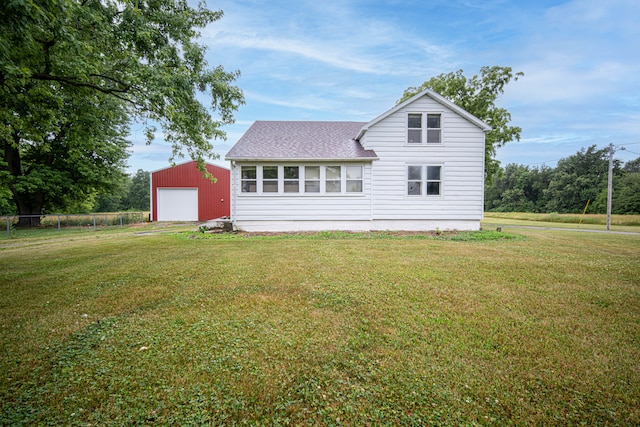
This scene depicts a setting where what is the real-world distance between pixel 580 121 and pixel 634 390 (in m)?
65.8

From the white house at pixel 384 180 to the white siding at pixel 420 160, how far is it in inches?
1.8

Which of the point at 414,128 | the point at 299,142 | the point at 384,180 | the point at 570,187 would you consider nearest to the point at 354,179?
the point at 384,180

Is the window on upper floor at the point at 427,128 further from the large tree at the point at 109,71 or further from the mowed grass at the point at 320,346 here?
the mowed grass at the point at 320,346

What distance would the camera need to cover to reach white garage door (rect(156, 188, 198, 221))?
21.7 m

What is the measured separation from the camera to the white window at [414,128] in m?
12.6

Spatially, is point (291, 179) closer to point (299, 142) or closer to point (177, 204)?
point (299, 142)

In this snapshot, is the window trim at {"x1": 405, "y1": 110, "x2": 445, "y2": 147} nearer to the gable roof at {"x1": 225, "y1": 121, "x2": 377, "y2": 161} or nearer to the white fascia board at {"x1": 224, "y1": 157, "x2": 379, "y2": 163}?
the gable roof at {"x1": 225, "y1": 121, "x2": 377, "y2": 161}

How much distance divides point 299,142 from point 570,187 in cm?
5748

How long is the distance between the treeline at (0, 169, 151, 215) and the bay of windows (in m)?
15.8

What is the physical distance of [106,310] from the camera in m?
3.87

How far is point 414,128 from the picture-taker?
12602mm

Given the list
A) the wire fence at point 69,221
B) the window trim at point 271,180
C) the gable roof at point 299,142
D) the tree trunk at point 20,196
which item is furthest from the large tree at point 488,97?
the tree trunk at point 20,196

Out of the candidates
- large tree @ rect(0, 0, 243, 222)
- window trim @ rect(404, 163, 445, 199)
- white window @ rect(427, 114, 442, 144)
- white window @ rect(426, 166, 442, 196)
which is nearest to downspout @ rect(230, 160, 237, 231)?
large tree @ rect(0, 0, 243, 222)

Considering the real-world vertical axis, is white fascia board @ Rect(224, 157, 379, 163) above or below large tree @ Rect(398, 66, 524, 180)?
below
